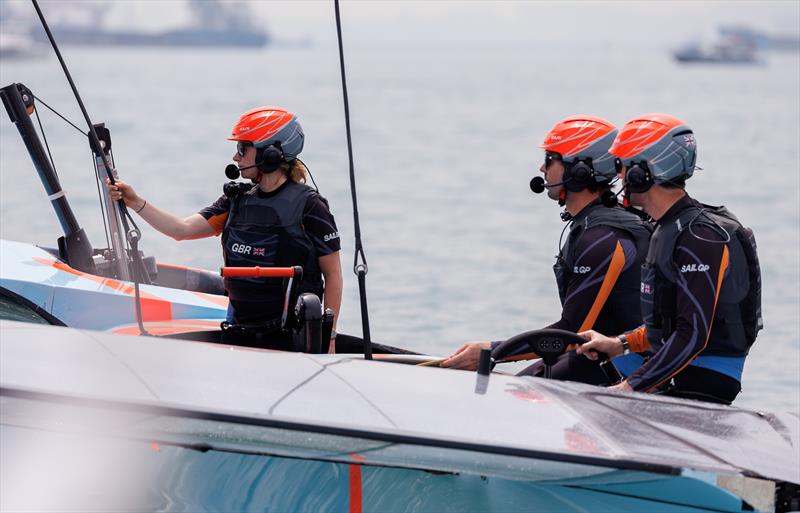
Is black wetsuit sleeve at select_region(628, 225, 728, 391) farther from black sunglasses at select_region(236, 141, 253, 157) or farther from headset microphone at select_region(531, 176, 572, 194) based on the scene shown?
black sunglasses at select_region(236, 141, 253, 157)

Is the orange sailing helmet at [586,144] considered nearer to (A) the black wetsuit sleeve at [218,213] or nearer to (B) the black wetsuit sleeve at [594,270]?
(B) the black wetsuit sleeve at [594,270]

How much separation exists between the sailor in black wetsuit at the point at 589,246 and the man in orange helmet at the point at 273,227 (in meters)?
1.03

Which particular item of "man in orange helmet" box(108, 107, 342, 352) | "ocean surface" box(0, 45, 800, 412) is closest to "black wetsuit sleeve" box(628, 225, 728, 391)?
"man in orange helmet" box(108, 107, 342, 352)

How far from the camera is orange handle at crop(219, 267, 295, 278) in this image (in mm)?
4465

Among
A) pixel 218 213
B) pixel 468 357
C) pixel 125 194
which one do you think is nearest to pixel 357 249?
pixel 468 357

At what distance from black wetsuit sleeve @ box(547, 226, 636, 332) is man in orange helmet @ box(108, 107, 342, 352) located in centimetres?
117

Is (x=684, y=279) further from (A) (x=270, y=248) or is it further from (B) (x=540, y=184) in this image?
(A) (x=270, y=248)

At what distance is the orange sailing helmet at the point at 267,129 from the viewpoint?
4773 mm

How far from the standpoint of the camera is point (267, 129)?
188 inches

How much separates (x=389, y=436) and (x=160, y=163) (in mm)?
19779

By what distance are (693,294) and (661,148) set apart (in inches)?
17.5

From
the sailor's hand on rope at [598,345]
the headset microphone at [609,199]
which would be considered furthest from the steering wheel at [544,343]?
the headset microphone at [609,199]

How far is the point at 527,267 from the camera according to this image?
1277 centimetres

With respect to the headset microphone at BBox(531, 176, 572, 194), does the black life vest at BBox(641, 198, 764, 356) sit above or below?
below
